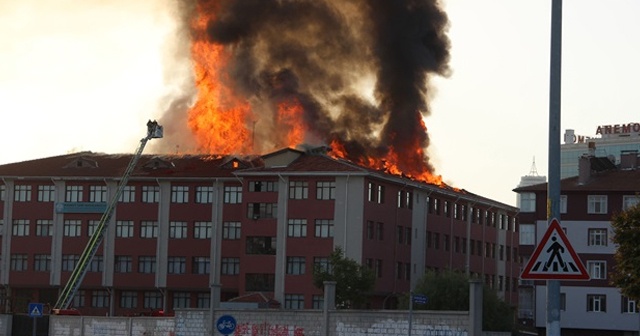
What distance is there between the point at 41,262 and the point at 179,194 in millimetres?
13084

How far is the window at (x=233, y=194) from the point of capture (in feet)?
364

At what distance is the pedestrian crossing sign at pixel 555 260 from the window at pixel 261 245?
84845 mm

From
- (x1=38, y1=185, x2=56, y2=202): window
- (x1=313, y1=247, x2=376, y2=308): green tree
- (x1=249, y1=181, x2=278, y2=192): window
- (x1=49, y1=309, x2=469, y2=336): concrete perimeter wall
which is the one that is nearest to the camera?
(x1=49, y1=309, x2=469, y2=336): concrete perimeter wall

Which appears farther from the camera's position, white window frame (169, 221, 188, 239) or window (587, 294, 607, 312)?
white window frame (169, 221, 188, 239)

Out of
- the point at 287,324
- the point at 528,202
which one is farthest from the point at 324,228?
the point at 287,324

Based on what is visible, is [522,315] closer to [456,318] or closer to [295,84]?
[295,84]

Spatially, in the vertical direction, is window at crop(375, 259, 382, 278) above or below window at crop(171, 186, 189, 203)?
below

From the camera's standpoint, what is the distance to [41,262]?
113562mm

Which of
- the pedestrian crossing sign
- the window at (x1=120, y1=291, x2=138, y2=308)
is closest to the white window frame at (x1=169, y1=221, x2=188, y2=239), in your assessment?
the window at (x1=120, y1=291, x2=138, y2=308)

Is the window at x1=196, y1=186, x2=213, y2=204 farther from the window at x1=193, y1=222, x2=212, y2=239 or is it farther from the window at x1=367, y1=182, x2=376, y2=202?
the window at x1=367, y1=182, x2=376, y2=202

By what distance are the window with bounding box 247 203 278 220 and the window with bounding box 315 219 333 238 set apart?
3936mm

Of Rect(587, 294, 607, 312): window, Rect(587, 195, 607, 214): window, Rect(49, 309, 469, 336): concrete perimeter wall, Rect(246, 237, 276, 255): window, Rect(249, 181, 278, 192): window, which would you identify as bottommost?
Rect(49, 309, 469, 336): concrete perimeter wall

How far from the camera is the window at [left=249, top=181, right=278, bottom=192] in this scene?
106938 mm

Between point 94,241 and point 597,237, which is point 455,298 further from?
point 94,241
